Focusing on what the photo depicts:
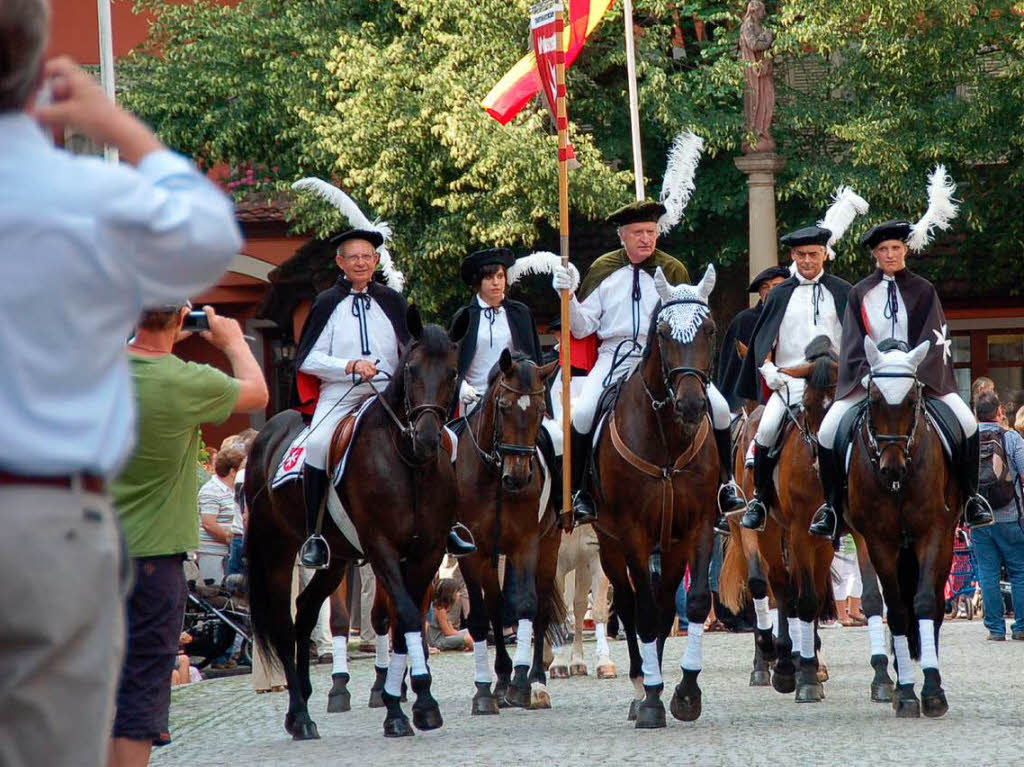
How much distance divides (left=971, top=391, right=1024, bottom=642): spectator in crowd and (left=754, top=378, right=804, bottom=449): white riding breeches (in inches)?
212

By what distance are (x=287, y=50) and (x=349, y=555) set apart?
1925 centimetres

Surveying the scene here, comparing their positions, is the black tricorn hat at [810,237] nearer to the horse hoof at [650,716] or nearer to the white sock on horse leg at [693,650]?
the white sock on horse leg at [693,650]

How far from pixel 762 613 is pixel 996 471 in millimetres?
5004

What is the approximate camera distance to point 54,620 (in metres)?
3.11

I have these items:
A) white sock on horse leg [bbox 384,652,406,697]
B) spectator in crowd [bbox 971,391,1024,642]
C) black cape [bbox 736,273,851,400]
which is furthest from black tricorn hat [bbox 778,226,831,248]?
spectator in crowd [bbox 971,391,1024,642]

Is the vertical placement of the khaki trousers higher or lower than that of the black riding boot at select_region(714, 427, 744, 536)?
lower

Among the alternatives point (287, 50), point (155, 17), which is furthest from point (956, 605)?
point (155, 17)

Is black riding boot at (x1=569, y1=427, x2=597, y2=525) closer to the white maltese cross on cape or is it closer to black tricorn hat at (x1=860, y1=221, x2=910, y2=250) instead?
the white maltese cross on cape

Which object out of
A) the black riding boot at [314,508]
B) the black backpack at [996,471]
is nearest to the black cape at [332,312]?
the black riding boot at [314,508]

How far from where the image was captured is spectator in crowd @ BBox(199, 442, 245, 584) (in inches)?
661

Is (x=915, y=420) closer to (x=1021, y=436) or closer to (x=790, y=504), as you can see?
(x=790, y=504)

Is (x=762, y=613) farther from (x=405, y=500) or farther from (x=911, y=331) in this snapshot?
(x=405, y=500)

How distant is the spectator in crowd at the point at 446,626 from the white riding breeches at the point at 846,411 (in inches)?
285

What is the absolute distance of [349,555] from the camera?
11.9 metres
